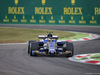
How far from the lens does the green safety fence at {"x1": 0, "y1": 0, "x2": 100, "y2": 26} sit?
110 feet

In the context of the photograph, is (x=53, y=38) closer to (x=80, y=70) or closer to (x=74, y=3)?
(x=80, y=70)

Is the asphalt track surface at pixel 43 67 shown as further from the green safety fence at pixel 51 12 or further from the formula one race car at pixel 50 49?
the green safety fence at pixel 51 12

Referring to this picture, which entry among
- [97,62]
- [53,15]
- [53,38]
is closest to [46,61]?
[97,62]

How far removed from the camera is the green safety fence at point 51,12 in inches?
1323

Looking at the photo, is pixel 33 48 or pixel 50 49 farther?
pixel 33 48

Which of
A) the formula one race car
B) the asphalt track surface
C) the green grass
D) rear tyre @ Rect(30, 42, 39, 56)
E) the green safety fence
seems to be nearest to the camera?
the asphalt track surface

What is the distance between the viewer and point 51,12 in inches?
1340

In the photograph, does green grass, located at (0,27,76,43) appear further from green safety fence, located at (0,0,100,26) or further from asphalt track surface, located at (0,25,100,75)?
green safety fence, located at (0,0,100,26)

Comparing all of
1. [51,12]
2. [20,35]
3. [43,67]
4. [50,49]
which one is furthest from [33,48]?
[51,12]

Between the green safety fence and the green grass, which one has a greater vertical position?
the green safety fence

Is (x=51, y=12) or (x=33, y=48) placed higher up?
(x=51, y=12)

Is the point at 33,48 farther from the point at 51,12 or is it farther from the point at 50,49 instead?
the point at 51,12

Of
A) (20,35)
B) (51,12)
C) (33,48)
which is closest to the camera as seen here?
(33,48)

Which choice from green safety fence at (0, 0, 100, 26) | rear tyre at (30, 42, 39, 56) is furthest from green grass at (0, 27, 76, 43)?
green safety fence at (0, 0, 100, 26)
